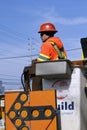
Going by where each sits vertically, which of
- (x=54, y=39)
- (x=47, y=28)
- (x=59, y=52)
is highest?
(x=47, y=28)

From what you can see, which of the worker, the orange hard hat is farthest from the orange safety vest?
the orange hard hat

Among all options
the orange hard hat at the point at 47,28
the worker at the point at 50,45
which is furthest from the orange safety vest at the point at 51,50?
the orange hard hat at the point at 47,28

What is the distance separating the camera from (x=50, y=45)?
489 cm

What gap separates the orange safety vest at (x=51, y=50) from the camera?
4.80 meters

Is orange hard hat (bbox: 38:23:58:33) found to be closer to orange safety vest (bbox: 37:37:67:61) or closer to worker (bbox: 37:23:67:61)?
worker (bbox: 37:23:67:61)

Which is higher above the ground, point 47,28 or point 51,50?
point 47,28

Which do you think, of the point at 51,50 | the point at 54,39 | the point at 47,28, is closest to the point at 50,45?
the point at 51,50

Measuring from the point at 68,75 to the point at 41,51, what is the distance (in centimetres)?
59

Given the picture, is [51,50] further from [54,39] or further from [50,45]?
[54,39]

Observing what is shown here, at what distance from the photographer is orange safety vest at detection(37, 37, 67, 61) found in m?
4.80

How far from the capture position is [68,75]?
438 centimetres

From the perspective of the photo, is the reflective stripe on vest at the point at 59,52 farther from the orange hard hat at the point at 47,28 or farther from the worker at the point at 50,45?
the orange hard hat at the point at 47,28

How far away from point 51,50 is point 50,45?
70mm

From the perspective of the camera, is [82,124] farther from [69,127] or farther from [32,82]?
[32,82]
